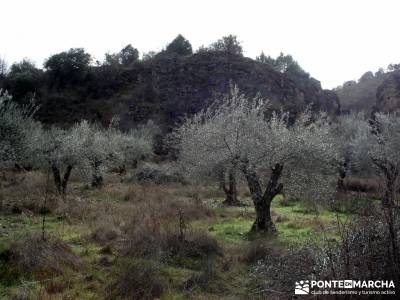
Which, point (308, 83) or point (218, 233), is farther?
point (308, 83)

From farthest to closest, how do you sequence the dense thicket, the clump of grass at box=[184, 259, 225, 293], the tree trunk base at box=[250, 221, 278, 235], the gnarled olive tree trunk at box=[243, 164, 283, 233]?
the dense thicket → the gnarled olive tree trunk at box=[243, 164, 283, 233] → the tree trunk base at box=[250, 221, 278, 235] → the clump of grass at box=[184, 259, 225, 293]

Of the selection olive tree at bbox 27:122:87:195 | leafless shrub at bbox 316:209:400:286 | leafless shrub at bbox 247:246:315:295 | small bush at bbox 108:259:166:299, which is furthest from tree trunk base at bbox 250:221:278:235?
olive tree at bbox 27:122:87:195

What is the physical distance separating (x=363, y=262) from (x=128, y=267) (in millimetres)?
5139

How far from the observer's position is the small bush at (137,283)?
856 centimetres

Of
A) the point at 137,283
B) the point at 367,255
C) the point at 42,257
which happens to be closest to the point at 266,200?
the point at 137,283

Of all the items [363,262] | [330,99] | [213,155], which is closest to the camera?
[363,262]

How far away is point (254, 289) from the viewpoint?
30.3 feet

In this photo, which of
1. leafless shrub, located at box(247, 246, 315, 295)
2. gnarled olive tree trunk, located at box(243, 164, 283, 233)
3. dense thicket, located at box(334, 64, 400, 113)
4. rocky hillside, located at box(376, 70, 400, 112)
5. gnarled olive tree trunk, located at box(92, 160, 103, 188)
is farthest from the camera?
dense thicket, located at box(334, 64, 400, 113)

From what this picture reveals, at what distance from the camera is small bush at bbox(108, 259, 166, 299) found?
856 cm

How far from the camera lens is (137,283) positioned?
348 inches

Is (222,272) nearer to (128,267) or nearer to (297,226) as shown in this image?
(128,267)

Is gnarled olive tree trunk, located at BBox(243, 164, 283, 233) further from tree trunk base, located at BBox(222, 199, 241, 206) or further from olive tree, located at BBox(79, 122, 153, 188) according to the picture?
olive tree, located at BBox(79, 122, 153, 188)

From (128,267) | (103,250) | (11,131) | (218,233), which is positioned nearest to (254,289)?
(128,267)

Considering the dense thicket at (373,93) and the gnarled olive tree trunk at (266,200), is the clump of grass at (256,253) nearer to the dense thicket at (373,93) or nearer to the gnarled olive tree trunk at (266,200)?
the gnarled olive tree trunk at (266,200)
